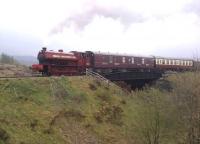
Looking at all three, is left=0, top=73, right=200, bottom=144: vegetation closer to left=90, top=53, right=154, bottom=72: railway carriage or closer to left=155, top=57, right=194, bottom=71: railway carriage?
left=90, top=53, right=154, bottom=72: railway carriage

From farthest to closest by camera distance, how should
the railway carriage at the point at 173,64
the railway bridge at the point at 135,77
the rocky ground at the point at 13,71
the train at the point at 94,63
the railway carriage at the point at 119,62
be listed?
1. the railway carriage at the point at 173,64
2. the railway bridge at the point at 135,77
3. the railway carriage at the point at 119,62
4. the train at the point at 94,63
5. the rocky ground at the point at 13,71

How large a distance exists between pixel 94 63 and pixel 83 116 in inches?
648

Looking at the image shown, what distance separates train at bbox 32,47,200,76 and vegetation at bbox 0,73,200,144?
4157 mm

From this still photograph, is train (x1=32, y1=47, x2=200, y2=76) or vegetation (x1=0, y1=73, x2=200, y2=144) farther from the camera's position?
train (x1=32, y1=47, x2=200, y2=76)

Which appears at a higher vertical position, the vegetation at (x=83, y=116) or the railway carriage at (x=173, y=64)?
the railway carriage at (x=173, y=64)

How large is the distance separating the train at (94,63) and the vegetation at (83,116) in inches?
164

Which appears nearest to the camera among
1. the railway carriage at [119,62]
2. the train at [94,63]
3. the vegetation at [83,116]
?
the vegetation at [83,116]

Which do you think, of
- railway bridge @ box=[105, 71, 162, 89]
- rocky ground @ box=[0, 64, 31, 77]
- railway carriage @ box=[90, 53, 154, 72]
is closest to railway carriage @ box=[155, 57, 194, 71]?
railway bridge @ box=[105, 71, 162, 89]

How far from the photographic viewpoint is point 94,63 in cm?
5250

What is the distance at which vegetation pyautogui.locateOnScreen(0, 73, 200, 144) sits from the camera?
3167cm

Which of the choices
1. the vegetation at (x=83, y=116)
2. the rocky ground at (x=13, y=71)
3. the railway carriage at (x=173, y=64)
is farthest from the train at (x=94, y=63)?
the vegetation at (x=83, y=116)

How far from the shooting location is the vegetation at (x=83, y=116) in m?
31.7

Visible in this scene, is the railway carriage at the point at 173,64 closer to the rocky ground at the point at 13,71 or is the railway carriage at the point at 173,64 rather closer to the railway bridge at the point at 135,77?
the railway bridge at the point at 135,77

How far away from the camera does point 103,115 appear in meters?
39.3
